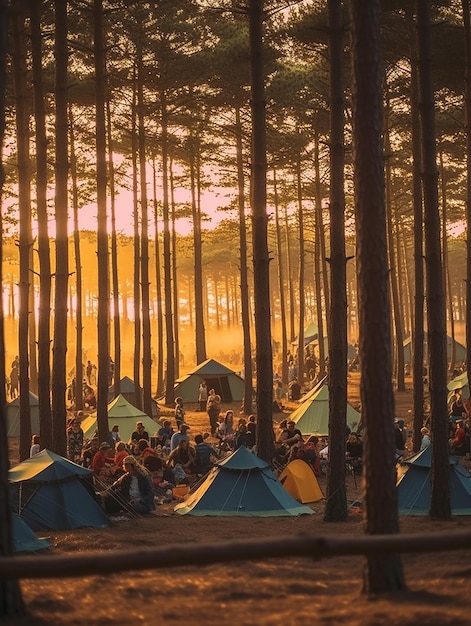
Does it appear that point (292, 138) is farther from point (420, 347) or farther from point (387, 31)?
point (420, 347)

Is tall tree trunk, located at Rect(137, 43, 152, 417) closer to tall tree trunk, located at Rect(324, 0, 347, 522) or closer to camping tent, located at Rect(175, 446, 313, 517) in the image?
tall tree trunk, located at Rect(324, 0, 347, 522)

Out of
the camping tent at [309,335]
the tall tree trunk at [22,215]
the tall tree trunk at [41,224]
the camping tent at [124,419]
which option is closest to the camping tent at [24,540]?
the tall tree trunk at [41,224]

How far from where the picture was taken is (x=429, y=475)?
58.6 feet

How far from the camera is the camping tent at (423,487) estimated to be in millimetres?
17609

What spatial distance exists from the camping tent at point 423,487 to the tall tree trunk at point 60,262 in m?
6.74

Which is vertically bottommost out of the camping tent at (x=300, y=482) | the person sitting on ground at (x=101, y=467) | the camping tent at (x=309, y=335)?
the camping tent at (x=300, y=482)

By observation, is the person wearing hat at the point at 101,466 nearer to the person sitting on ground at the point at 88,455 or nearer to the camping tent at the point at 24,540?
the person sitting on ground at the point at 88,455

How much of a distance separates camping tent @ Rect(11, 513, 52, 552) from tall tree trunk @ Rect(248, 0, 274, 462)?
23.2ft

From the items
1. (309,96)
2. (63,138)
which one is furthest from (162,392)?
(63,138)

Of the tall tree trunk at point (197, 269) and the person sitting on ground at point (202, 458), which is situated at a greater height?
the tall tree trunk at point (197, 269)

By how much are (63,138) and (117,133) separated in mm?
17993

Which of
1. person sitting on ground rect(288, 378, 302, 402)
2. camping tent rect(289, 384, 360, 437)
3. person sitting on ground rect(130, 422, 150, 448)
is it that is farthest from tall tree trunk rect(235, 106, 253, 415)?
person sitting on ground rect(130, 422, 150, 448)

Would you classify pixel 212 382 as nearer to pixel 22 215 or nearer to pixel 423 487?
pixel 22 215

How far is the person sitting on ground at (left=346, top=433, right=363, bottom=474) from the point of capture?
22172mm
